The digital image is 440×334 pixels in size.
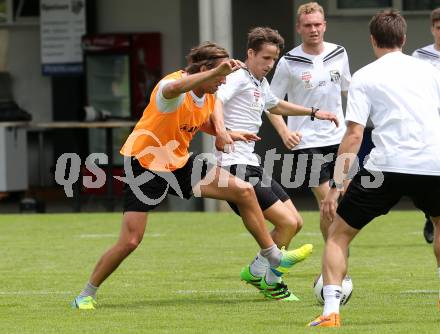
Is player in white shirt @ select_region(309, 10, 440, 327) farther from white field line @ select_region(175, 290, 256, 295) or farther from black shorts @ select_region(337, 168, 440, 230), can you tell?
white field line @ select_region(175, 290, 256, 295)

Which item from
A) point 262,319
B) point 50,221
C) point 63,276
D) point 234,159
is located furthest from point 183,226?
point 262,319

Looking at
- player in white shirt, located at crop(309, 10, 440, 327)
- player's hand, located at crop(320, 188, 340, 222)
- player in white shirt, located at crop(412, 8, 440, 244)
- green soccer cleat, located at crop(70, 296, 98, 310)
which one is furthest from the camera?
player in white shirt, located at crop(412, 8, 440, 244)

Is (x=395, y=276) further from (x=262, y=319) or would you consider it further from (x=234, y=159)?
(x=262, y=319)

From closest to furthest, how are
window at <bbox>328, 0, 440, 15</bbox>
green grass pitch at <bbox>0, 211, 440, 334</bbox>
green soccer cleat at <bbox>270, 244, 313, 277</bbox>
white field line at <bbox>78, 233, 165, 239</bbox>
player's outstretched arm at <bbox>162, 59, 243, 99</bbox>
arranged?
player's outstretched arm at <bbox>162, 59, 243, 99</bbox> < green grass pitch at <bbox>0, 211, 440, 334</bbox> < green soccer cleat at <bbox>270, 244, 313, 277</bbox> < white field line at <bbox>78, 233, 165, 239</bbox> < window at <bbox>328, 0, 440, 15</bbox>

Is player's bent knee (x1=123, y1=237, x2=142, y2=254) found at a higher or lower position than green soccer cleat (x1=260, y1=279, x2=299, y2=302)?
higher

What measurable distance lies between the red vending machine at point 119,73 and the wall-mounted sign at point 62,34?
427 millimetres

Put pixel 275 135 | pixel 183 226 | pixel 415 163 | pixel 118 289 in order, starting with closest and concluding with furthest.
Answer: pixel 415 163, pixel 118 289, pixel 183 226, pixel 275 135

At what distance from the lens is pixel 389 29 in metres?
8.34

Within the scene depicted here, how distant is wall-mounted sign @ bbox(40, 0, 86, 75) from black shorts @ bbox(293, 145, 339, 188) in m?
13.4

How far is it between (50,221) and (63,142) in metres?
6.15

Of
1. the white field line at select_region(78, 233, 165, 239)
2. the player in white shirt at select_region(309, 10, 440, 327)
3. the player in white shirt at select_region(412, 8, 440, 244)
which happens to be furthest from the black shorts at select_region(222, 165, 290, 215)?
the white field line at select_region(78, 233, 165, 239)

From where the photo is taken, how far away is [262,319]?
9094mm

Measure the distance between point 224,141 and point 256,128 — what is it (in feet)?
3.37

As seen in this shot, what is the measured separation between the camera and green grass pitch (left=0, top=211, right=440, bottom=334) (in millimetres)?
8945
